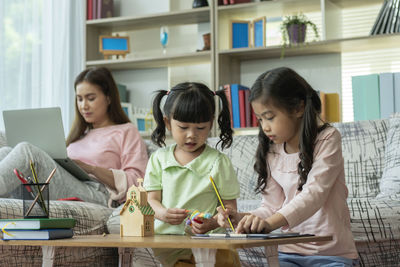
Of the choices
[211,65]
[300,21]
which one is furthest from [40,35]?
[300,21]

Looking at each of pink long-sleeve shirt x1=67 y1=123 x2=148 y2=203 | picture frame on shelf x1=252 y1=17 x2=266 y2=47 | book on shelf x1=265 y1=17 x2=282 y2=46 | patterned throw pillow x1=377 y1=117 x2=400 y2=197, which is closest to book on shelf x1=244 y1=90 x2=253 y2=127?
picture frame on shelf x1=252 y1=17 x2=266 y2=47

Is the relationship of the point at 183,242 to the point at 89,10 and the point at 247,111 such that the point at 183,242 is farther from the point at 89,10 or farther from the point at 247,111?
the point at 89,10

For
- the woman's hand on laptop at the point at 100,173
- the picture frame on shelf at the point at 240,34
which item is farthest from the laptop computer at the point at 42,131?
the picture frame on shelf at the point at 240,34

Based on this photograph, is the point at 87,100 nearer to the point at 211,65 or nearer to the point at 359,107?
the point at 211,65

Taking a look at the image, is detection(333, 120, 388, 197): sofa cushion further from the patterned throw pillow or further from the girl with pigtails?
the girl with pigtails

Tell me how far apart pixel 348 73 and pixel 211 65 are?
88cm

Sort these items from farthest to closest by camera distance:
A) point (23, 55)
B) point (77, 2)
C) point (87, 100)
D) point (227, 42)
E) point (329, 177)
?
1. point (77, 2)
2. point (227, 42)
3. point (23, 55)
4. point (87, 100)
5. point (329, 177)

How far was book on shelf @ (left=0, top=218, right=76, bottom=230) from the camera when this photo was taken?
1.35 meters

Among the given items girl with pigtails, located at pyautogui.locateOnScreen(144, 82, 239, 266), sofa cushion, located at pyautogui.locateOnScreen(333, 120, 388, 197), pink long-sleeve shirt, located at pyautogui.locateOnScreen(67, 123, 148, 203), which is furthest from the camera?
pink long-sleeve shirt, located at pyautogui.locateOnScreen(67, 123, 148, 203)

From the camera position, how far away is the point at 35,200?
1.44 metres

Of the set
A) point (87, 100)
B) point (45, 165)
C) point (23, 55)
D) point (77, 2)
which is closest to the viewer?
point (45, 165)

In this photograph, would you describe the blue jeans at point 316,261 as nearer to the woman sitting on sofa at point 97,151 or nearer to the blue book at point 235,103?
the woman sitting on sofa at point 97,151

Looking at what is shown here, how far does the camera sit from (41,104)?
386 cm

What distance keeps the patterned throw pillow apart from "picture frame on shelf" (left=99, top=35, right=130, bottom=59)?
7.27ft
